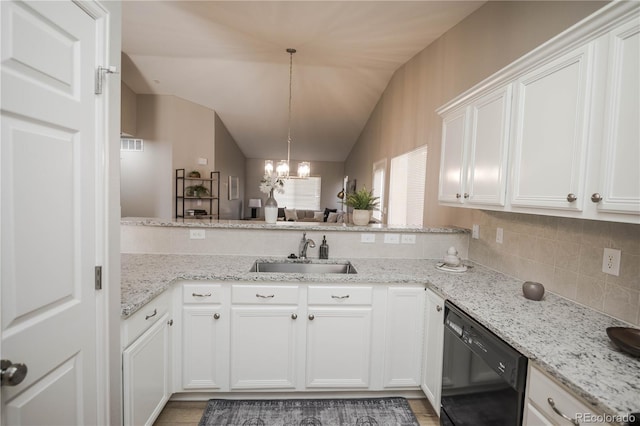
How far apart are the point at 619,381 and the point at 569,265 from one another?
830mm

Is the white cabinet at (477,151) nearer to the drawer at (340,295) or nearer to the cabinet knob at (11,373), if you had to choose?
the drawer at (340,295)

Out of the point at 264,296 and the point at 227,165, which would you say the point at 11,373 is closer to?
the point at 264,296

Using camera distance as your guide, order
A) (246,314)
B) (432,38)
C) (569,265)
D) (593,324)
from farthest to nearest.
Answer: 1. (432,38)
2. (246,314)
3. (569,265)
4. (593,324)

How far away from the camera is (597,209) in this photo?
3.78ft

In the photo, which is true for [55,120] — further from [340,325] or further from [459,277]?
[459,277]

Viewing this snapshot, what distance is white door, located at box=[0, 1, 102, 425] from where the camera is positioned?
84 cm

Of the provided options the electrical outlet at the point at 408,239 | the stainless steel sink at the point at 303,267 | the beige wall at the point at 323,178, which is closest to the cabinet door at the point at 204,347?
the stainless steel sink at the point at 303,267

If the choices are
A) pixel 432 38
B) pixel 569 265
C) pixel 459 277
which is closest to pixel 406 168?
pixel 432 38

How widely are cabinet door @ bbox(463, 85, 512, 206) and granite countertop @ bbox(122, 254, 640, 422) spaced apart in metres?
0.55

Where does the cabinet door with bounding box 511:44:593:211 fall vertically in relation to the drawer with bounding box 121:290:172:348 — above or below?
above

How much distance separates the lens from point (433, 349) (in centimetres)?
194

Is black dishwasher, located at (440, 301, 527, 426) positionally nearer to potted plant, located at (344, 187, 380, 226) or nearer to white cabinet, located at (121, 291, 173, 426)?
potted plant, located at (344, 187, 380, 226)

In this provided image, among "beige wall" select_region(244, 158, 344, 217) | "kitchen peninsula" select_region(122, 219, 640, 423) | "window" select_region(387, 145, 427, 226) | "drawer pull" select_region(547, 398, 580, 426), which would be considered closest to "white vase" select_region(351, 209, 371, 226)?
"kitchen peninsula" select_region(122, 219, 640, 423)

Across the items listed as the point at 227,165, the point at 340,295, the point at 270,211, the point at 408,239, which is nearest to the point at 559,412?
the point at 340,295
